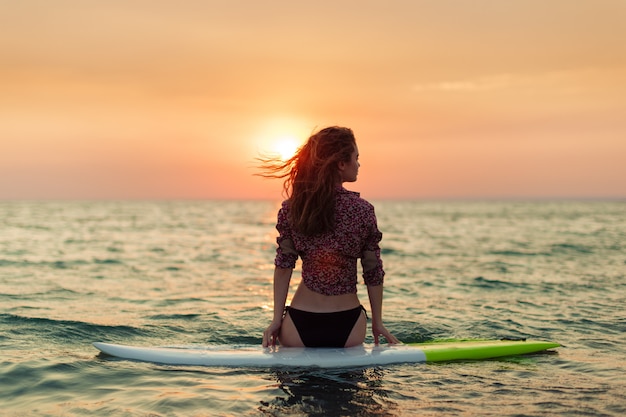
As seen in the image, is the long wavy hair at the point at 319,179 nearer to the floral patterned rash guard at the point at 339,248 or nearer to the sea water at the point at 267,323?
the floral patterned rash guard at the point at 339,248

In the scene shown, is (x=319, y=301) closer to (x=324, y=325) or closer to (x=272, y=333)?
(x=324, y=325)

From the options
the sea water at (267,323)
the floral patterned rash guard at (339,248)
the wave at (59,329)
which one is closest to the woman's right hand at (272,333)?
the sea water at (267,323)

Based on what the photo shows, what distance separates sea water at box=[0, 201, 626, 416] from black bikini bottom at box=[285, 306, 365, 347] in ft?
1.17

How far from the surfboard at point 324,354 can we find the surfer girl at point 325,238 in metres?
0.24

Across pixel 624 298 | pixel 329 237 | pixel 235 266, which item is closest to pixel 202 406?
pixel 329 237

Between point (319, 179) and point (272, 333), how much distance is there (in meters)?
1.54

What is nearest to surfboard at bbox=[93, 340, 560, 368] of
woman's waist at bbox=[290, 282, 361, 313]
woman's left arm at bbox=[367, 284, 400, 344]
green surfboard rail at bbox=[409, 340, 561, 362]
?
green surfboard rail at bbox=[409, 340, 561, 362]

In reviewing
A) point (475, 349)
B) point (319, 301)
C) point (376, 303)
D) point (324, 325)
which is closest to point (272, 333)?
point (324, 325)

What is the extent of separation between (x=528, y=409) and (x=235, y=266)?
1462 centimetres

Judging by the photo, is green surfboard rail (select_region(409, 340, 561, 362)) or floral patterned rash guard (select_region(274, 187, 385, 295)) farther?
green surfboard rail (select_region(409, 340, 561, 362))

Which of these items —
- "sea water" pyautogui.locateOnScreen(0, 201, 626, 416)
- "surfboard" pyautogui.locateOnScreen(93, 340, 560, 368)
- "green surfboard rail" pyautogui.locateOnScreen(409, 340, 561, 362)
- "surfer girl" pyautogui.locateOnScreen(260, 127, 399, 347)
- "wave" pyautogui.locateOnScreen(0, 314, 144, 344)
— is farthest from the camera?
"wave" pyautogui.locateOnScreen(0, 314, 144, 344)

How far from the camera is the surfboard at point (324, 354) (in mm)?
A: 5457

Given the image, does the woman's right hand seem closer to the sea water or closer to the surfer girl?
the surfer girl

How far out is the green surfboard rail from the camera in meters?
6.06
